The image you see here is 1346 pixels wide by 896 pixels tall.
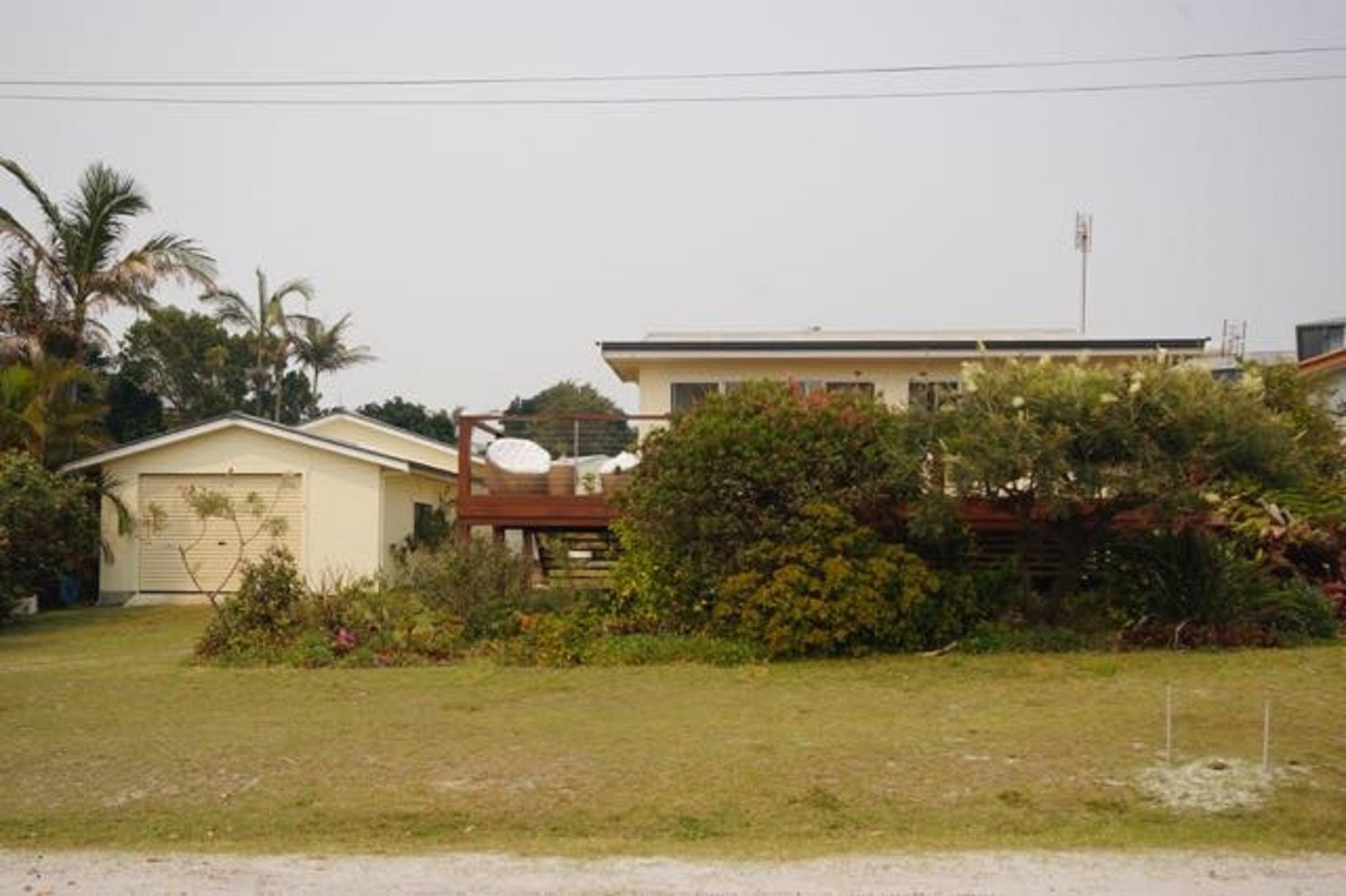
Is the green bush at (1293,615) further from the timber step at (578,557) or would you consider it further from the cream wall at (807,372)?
the cream wall at (807,372)

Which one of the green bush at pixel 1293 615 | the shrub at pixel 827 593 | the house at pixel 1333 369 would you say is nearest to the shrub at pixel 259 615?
the shrub at pixel 827 593

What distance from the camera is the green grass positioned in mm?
7824

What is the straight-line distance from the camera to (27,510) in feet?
64.7

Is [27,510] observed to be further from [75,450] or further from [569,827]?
[569,827]

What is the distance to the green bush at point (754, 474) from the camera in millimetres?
13883

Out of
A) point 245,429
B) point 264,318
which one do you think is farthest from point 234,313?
point 245,429

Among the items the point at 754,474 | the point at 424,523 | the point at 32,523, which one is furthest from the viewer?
the point at 424,523

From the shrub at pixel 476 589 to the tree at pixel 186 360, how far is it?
110 feet

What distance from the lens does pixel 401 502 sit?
25.6 m

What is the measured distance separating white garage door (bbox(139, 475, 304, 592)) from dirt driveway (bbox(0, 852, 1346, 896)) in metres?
17.2

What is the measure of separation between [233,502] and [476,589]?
10.5 m

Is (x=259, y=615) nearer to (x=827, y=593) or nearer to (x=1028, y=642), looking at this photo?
(x=827, y=593)

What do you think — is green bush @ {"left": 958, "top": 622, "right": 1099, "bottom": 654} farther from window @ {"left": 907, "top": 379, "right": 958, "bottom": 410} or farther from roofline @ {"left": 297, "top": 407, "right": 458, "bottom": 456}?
roofline @ {"left": 297, "top": 407, "right": 458, "bottom": 456}

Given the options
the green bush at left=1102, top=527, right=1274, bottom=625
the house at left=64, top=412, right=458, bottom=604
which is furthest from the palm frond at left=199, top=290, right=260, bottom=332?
the green bush at left=1102, top=527, right=1274, bottom=625
